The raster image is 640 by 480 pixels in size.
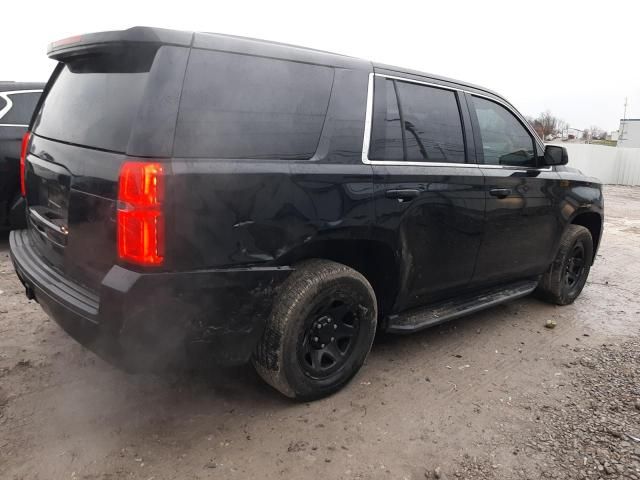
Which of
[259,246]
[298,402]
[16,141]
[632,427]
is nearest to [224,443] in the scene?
[298,402]

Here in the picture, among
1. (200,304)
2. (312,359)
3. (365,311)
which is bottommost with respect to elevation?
(312,359)

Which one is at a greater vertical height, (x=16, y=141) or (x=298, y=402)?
(x=16, y=141)

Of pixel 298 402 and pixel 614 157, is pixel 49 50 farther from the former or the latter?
pixel 614 157

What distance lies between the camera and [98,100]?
2494mm

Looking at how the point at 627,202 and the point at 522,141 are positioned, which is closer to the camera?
the point at 522,141

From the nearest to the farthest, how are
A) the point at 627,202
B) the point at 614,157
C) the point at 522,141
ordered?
the point at 522,141 → the point at 627,202 → the point at 614,157

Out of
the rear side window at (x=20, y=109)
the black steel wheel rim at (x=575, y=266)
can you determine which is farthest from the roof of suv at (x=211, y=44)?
the rear side window at (x=20, y=109)

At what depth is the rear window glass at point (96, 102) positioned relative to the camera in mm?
2273

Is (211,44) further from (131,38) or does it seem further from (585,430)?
(585,430)

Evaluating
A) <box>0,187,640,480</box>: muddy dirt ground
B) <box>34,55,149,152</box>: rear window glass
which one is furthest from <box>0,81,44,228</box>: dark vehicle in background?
<box>34,55,149,152</box>: rear window glass

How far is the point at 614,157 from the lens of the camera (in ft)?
73.6

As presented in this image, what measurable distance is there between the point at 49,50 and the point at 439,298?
284cm

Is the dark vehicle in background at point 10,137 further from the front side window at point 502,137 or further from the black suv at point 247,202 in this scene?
the front side window at point 502,137

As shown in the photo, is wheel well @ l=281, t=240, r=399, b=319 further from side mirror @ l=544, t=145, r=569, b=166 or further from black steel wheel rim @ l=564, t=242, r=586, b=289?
black steel wheel rim @ l=564, t=242, r=586, b=289
